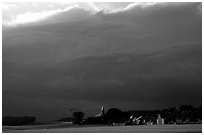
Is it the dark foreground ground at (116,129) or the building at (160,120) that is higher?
the building at (160,120)

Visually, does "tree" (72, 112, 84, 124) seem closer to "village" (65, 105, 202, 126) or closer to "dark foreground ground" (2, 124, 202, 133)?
"village" (65, 105, 202, 126)

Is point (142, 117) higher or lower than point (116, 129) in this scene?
higher

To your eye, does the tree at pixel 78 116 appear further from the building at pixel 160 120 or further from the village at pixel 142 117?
the building at pixel 160 120

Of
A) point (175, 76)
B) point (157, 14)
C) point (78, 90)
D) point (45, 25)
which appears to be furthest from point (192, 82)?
point (45, 25)

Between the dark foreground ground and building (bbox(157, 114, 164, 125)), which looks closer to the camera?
the dark foreground ground

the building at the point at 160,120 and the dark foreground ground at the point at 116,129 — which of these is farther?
the building at the point at 160,120

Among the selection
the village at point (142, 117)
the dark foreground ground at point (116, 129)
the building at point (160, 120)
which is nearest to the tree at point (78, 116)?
the village at point (142, 117)

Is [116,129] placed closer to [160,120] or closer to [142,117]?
[142,117]

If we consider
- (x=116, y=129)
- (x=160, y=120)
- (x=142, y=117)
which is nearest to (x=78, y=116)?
(x=116, y=129)

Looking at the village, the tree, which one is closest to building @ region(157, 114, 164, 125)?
the village
